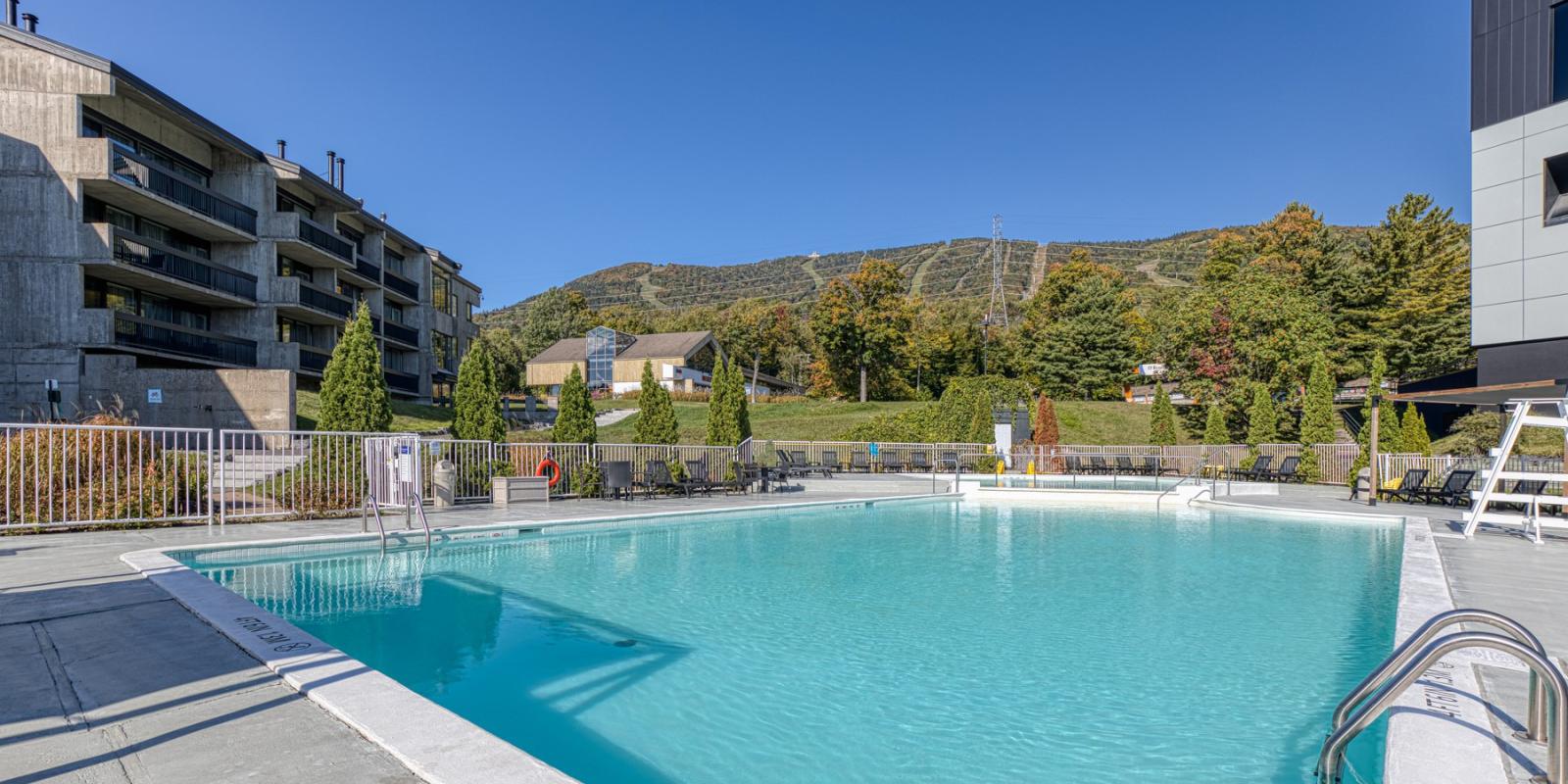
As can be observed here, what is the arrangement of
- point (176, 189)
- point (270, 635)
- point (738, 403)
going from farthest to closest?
point (176, 189) < point (738, 403) < point (270, 635)

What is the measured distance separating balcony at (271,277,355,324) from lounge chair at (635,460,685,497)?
18.3m

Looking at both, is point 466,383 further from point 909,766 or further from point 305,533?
point 909,766

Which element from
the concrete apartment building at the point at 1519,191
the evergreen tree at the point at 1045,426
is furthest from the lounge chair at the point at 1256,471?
the evergreen tree at the point at 1045,426

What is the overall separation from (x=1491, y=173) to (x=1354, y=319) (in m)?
21.9

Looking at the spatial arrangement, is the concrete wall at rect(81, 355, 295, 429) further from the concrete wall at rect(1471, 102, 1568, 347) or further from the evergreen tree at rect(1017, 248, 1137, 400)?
the evergreen tree at rect(1017, 248, 1137, 400)

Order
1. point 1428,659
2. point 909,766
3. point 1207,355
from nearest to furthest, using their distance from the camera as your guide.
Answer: point 1428,659
point 909,766
point 1207,355

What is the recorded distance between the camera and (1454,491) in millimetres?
17422

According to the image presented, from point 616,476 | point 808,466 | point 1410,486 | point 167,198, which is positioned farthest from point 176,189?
point 1410,486

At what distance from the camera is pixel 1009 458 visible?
91.0 ft

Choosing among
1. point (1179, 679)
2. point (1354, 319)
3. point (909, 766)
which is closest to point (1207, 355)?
point (1354, 319)

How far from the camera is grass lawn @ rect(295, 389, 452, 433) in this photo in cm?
2505

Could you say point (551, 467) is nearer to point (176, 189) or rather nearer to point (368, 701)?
point (368, 701)

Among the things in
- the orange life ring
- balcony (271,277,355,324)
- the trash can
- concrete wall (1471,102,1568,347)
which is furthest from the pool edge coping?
balcony (271,277,355,324)

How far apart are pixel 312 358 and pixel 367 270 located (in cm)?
669
